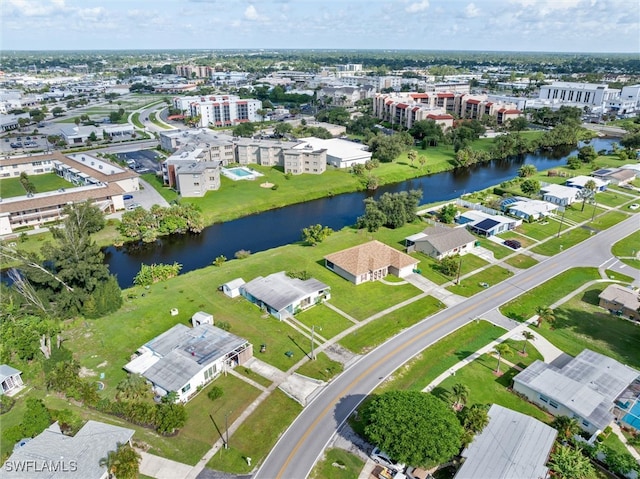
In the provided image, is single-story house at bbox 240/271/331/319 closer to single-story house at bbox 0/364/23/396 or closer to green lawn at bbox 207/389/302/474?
green lawn at bbox 207/389/302/474

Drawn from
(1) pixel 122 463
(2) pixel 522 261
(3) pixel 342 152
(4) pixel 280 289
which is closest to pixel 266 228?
(4) pixel 280 289

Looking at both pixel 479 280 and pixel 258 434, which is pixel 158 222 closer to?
pixel 258 434

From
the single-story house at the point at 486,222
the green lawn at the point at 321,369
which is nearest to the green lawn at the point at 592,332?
the single-story house at the point at 486,222

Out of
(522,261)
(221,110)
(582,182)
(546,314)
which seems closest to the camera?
(546,314)

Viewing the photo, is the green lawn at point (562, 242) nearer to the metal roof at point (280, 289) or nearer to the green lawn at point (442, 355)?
the green lawn at point (442, 355)

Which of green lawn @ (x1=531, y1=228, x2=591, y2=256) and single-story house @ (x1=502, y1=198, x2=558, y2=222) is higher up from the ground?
single-story house @ (x1=502, y1=198, x2=558, y2=222)

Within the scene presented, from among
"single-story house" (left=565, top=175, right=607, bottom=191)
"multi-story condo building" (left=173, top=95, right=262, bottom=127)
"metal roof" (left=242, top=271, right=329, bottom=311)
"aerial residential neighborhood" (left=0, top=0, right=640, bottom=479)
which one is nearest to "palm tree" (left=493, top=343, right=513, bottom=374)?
"aerial residential neighborhood" (left=0, top=0, right=640, bottom=479)
